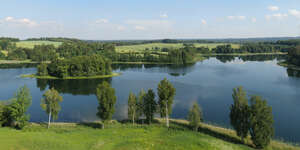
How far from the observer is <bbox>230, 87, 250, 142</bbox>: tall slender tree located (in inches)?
1212

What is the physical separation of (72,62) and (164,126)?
68276 millimetres

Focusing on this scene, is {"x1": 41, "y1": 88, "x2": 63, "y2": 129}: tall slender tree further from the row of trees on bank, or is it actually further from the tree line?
the row of trees on bank

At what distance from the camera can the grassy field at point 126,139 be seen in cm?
2458

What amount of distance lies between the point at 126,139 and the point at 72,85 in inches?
2121

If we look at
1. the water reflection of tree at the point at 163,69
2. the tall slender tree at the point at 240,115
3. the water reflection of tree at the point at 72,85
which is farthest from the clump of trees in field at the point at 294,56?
the water reflection of tree at the point at 72,85

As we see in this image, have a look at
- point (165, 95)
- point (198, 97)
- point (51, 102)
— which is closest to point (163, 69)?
point (198, 97)

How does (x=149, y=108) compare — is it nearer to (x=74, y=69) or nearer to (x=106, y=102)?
(x=106, y=102)

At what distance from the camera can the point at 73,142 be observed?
2606 cm

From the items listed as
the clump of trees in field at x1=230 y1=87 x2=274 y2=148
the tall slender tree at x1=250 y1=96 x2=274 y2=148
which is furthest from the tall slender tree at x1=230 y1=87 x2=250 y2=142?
the tall slender tree at x1=250 y1=96 x2=274 y2=148

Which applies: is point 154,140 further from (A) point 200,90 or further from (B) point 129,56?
(B) point 129,56

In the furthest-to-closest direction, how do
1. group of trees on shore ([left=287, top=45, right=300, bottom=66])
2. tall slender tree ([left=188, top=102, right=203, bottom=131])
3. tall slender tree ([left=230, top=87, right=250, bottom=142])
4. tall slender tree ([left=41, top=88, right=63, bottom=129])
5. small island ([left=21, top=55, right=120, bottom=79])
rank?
1. group of trees on shore ([left=287, top=45, right=300, bottom=66])
2. small island ([left=21, top=55, right=120, bottom=79])
3. tall slender tree ([left=41, top=88, right=63, bottom=129])
4. tall slender tree ([left=188, top=102, right=203, bottom=131])
5. tall slender tree ([left=230, top=87, right=250, bottom=142])

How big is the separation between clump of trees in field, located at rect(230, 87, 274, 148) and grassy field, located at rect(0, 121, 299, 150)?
1.79 metres

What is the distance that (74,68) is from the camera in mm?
91125

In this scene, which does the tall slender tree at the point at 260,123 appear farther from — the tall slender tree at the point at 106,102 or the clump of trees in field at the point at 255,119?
the tall slender tree at the point at 106,102
